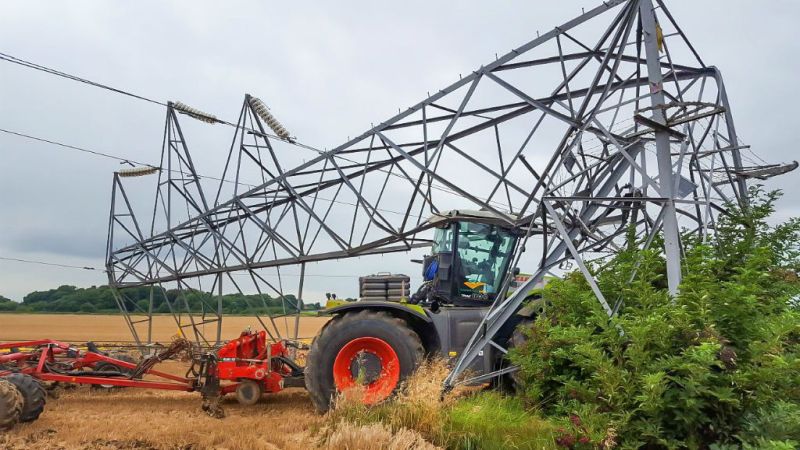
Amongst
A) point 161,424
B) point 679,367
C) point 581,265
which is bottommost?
point 161,424

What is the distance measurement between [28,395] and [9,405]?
39 cm

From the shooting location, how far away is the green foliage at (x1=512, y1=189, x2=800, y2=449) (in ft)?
16.5

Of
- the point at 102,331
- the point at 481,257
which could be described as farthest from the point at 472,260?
the point at 102,331

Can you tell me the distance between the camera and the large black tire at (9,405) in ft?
22.0

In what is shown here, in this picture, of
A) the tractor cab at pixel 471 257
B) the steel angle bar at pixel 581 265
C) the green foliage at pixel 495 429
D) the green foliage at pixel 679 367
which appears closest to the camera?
the green foliage at pixel 679 367

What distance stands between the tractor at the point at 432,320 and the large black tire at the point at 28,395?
11.1 feet

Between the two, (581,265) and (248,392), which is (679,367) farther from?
(248,392)

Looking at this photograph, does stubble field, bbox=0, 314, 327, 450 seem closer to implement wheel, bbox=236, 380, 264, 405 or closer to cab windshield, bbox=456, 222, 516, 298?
implement wheel, bbox=236, 380, 264, 405

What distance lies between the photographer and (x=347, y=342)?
→ 8219 mm

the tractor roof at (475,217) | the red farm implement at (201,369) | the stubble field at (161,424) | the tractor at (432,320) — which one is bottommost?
the stubble field at (161,424)

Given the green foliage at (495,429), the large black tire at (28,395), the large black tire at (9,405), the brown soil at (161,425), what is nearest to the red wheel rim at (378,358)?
the brown soil at (161,425)

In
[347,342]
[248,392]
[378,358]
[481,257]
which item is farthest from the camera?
[481,257]

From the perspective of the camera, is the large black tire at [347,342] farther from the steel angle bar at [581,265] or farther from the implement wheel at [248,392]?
the steel angle bar at [581,265]

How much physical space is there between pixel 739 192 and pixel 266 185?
30.0ft
